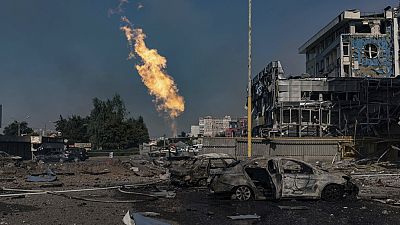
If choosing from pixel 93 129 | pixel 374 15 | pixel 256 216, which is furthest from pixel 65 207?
pixel 93 129

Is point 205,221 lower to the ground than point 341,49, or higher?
lower

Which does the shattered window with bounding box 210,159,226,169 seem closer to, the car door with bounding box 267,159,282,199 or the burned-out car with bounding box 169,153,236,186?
the burned-out car with bounding box 169,153,236,186

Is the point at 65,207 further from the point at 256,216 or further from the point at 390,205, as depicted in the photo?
the point at 390,205

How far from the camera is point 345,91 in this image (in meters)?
58.5

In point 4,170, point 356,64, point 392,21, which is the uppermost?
point 392,21

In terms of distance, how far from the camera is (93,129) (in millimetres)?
100812

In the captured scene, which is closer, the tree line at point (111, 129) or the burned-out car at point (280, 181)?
the burned-out car at point (280, 181)

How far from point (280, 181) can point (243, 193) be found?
125cm

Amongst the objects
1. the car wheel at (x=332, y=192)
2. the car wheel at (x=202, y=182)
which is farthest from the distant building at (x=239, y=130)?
the car wheel at (x=332, y=192)

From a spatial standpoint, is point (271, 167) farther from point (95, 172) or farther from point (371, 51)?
point (371, 51)

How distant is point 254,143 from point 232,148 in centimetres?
303

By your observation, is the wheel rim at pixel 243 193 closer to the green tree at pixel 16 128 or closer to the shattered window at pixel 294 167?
the shattered window at pixel 294 167

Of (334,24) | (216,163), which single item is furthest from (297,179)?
(334,24)

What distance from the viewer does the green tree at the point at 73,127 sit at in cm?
12706
